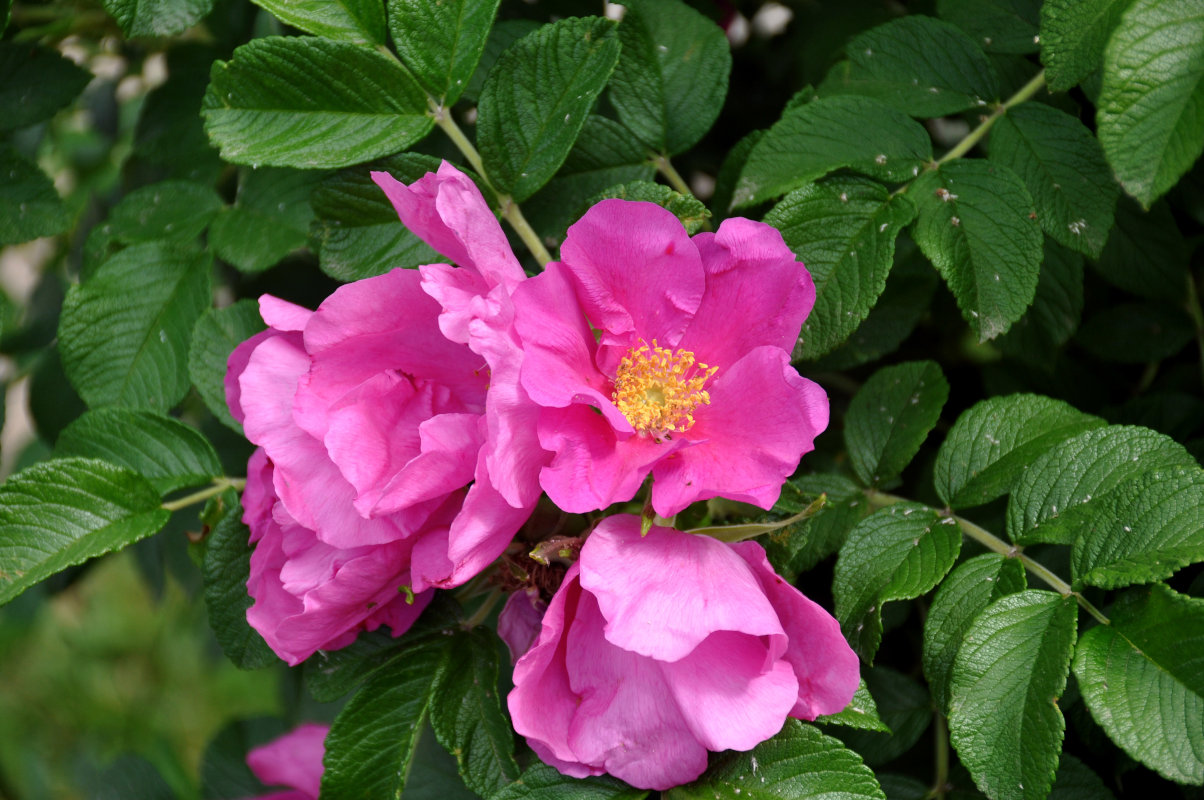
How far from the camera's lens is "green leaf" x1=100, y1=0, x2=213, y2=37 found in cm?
82

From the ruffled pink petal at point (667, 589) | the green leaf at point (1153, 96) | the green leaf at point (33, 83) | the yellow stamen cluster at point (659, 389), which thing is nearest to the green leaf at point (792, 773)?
the ruffled pink petal at point (667, 589)

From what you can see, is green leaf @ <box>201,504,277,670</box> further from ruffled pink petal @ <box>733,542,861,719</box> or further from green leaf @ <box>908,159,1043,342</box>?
green leaf @ <box>908,159,1043,342</box>

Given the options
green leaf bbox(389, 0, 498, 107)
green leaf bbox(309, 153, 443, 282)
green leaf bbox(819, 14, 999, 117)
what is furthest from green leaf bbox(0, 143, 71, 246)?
green leaf bbox(819, 14, 999, 117)

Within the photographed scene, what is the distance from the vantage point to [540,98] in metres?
0.83

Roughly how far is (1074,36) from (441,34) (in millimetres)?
505

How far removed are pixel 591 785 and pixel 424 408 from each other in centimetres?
30

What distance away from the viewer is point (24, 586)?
0.76 meters

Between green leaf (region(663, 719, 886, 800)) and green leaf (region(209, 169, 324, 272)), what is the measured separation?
2.04 ft

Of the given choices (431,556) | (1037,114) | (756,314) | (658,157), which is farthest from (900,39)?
(431,556)

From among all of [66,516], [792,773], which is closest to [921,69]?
[792,773]

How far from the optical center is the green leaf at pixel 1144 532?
0.69 m

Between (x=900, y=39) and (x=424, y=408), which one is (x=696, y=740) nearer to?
(x=424, y=408)

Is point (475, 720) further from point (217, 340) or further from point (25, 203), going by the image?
point (25, 203)

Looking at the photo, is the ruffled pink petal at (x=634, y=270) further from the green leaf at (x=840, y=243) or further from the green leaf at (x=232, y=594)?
the green leaf at (x=232, y=594)
